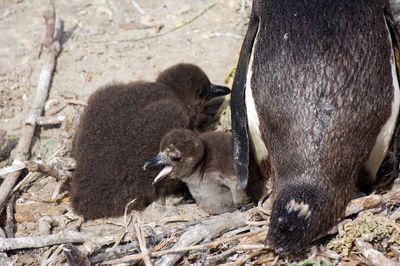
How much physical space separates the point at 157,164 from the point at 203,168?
0.32 meters

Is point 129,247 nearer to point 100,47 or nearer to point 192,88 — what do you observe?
point 192,88

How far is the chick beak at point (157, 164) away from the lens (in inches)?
181

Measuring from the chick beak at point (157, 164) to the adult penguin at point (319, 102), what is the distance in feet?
2.67

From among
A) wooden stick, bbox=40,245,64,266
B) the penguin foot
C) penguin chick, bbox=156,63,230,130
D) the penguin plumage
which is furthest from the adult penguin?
penguin chick, bbox=156,63,230,130

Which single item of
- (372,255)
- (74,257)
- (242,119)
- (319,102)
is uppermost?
(319,102)

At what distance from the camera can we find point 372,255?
3.76 metres

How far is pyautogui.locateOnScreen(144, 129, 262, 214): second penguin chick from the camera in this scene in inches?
182

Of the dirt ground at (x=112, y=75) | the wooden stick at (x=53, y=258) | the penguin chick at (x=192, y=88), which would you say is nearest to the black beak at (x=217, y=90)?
the penguin chick at (x=192, y=88)

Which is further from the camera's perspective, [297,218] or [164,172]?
[164,172]

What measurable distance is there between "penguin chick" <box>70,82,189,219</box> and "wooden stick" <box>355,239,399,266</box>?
1486mm

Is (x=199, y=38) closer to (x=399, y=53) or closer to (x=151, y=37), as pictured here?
(x=151, y=37)

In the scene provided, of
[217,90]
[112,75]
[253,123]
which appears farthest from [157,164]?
[112,75]

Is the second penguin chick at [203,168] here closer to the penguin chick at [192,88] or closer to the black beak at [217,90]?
the penguin chick at [192,88]

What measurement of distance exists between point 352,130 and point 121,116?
177cm
